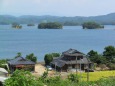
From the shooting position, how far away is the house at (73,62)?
1064 inches

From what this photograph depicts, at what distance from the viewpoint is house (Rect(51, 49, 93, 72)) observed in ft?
88.6

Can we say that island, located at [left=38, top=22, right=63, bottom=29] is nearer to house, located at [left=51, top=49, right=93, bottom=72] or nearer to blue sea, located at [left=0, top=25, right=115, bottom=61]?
blue sea, located at [left=0, top=25, right=115, bottom=61]

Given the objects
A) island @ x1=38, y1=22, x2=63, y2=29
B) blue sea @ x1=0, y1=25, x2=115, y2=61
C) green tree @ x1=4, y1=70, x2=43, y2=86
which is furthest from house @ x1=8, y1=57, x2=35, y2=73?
island @ x1=38, y1=22, x2=63, y2=29

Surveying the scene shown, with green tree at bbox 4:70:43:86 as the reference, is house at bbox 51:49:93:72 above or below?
below

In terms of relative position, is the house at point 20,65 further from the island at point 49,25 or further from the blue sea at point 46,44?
the island at point 49,25

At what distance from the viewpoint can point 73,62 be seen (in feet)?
89.5

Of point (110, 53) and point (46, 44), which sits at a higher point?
point (110, 53)

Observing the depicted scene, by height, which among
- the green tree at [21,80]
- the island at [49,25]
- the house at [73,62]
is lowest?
the island at [49,25]

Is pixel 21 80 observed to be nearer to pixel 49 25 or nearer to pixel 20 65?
pixel 20 65

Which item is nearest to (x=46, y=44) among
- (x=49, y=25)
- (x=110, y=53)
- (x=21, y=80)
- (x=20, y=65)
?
(x=110, y=53)

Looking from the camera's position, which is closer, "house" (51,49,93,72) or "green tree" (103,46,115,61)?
"house" (51,49,93,72)

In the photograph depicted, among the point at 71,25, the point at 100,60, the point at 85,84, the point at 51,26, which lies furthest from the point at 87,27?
the point at 85,84

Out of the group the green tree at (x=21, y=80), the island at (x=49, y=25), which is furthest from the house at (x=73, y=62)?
the island at (x=49, y=25)

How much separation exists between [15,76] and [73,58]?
1804 cm
